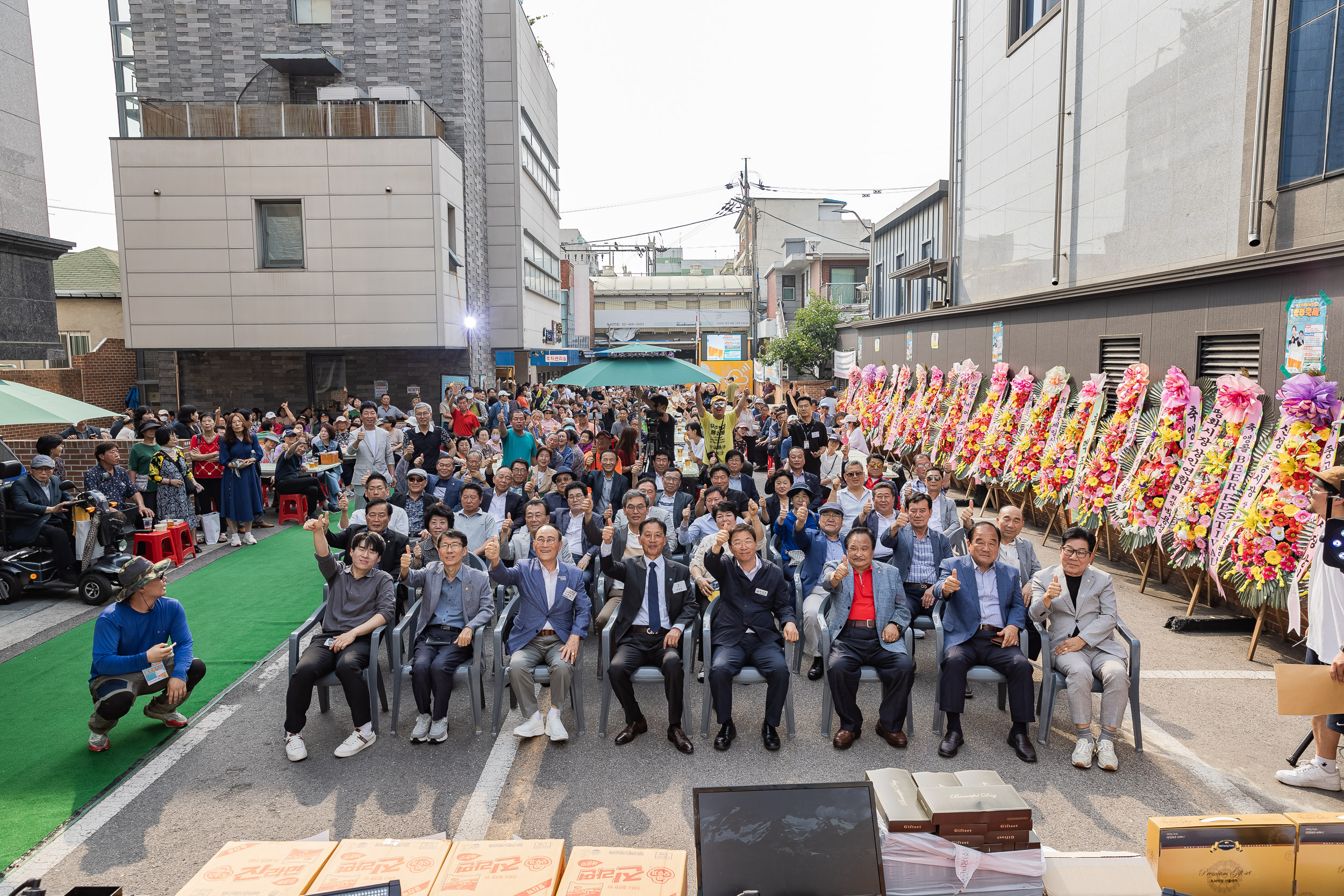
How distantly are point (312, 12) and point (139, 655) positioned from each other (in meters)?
25.0

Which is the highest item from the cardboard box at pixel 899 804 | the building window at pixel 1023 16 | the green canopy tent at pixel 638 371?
the building window at pixel 1023 16

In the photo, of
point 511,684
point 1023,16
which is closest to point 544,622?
point 511,684

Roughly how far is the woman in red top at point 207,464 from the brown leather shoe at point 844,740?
32.7 ft

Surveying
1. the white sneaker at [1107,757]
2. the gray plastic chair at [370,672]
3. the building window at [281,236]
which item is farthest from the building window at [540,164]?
the white sneaker at [1107,757]

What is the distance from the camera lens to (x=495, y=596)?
723 centimetres

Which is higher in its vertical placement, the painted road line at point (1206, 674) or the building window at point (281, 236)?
the building window at point (281, 236)

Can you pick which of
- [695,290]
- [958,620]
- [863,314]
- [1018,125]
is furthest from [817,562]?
[695,290]

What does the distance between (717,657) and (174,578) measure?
7766 mm

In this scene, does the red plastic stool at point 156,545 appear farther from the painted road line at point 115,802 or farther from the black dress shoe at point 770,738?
the black dress shoe at point 770,738

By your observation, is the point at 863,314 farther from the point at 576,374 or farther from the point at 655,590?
the point at 655,590

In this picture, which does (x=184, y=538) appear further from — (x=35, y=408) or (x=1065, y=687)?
(x=1065, y=687)

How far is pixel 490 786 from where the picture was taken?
16.9 ft

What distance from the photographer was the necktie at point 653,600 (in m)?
6.12

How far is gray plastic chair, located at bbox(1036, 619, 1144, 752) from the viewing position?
17.8 feet
